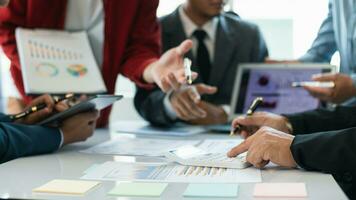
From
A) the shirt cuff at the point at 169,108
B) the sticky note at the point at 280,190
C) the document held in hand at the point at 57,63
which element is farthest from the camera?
the shirt cuff at the point at 169,108

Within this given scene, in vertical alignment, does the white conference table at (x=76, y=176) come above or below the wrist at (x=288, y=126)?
above

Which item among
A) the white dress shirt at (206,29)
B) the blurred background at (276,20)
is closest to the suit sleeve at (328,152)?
the white dress shirt at (206,29)

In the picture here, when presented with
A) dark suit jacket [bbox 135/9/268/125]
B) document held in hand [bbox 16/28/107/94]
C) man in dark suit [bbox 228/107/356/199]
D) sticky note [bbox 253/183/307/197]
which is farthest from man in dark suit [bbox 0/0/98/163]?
dark suit jacket [bbox 135/9/268/125]

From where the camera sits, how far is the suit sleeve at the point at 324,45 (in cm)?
170

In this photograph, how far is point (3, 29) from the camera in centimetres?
159

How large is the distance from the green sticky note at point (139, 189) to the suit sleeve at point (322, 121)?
1.82 ft

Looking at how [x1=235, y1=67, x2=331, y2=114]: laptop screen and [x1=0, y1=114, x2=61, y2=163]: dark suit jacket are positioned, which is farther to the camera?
[x1=235, y1=67, x2=331, y2=114]: laptop screen

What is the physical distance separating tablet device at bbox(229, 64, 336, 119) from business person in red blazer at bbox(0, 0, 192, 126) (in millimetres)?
349

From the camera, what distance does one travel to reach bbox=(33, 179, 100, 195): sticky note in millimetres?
787

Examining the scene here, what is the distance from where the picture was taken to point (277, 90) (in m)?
1.80

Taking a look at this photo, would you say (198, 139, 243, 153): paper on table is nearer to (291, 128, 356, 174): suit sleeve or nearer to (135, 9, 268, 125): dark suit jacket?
(291, 128, 356, 174): suit sleeve

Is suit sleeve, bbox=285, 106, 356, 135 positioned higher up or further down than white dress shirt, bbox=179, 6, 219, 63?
further down

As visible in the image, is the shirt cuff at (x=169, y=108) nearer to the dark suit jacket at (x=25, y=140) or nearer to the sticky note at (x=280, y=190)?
the dark suit jacket at (x=25, y=140)

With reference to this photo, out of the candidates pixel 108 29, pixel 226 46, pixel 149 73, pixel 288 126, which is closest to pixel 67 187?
pixel 288 126
